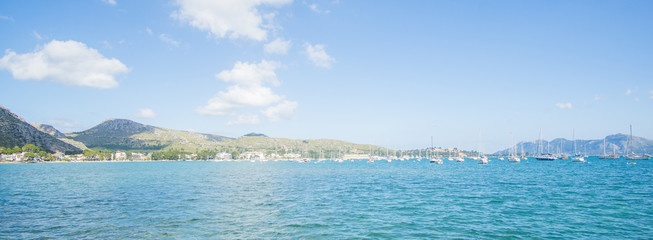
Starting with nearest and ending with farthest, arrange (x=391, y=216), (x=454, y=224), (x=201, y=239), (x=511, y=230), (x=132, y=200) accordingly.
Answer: (x=201, y=239) < (x=511, y=230) < (x=454, y=224) < (x=391, y=216) < (x=132, y=200)

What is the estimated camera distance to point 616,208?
32656mm

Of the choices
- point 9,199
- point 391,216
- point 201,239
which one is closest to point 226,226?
point 201,239

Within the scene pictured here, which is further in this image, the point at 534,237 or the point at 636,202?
the point at 636,202

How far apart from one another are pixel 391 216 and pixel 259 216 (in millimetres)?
11181

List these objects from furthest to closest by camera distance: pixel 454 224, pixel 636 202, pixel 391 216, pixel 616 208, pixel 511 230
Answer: pixel 636 202
pixel 616 208
pixel 391 216
pixel 454 224
pixel 511 230

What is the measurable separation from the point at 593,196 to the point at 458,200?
58.1ft

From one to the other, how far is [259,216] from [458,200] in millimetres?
22444

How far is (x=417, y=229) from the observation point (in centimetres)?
2422

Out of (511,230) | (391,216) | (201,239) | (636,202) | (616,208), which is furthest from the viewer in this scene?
(636,202)

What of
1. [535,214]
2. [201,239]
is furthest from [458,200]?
[201,239]

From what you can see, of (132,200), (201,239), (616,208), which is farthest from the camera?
(132,200)

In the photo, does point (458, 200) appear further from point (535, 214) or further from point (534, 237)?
point (534, 237)

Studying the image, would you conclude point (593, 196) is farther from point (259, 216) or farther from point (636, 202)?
point (259, 216)

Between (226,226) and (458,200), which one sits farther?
(458,200)
